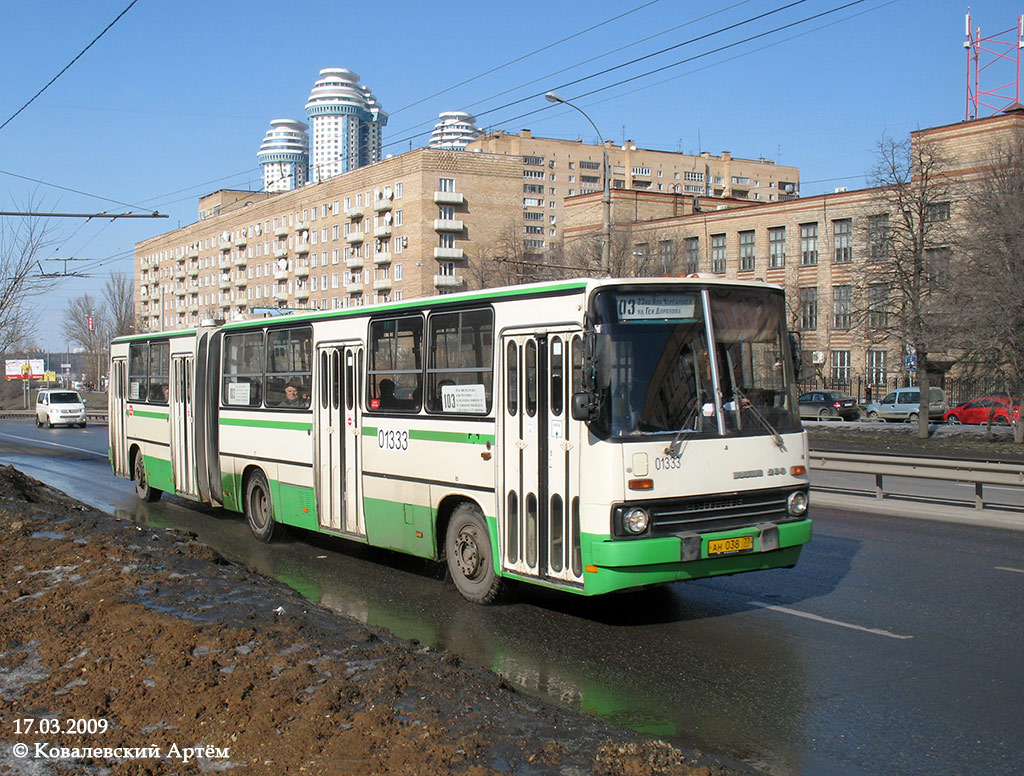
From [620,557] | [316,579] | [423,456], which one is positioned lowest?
[316,579]

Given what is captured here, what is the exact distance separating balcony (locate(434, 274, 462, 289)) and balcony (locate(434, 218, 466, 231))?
4148 mm

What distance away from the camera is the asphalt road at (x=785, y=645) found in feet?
18.6

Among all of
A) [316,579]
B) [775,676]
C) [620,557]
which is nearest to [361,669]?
[620,557]

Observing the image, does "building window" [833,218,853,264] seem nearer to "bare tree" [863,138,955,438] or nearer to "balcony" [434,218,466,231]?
"bare tree" [863,138,955,438]

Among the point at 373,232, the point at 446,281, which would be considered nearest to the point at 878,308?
the point at 446,281

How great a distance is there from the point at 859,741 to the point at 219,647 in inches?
157

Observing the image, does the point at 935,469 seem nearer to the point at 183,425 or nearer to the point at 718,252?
the point at 183,425

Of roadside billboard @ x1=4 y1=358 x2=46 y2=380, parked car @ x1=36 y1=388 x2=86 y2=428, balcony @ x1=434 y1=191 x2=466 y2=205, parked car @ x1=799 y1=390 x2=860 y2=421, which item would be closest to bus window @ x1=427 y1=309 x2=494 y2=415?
parked car @ x1=799 y1=390 x2=860 y2=421

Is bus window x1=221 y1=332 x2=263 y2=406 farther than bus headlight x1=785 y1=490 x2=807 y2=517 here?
Yes

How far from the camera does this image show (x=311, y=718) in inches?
203

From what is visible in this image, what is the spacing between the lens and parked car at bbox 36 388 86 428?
4878cm

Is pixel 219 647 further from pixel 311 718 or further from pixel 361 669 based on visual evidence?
pixel 311 718

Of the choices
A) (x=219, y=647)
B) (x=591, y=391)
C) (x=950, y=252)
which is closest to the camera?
(x=219, y=647)

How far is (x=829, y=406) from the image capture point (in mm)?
48969
